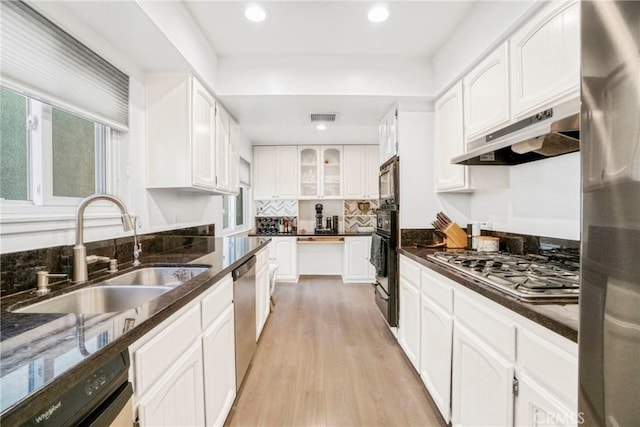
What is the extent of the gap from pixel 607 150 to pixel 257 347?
2.64 m

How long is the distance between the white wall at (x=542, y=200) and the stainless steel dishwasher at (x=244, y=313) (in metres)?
1.96

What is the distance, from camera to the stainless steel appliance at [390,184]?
264 centimetres

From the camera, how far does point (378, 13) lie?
1896 millimetres

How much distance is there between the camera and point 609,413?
0.51 metres

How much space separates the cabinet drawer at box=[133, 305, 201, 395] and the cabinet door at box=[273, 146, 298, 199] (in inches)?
152

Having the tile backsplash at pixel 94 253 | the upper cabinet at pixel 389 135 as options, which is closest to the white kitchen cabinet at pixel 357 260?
the upper cabinet at pixel 389 135

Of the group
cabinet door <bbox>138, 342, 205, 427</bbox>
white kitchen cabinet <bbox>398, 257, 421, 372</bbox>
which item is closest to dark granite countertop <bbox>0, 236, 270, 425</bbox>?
cabinet door <bbox>138, 342, 205, 427</bbox>

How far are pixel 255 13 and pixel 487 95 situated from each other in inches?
64.4

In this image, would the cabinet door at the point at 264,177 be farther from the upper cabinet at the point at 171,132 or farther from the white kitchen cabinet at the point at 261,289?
the upper cabinet at the point at 171,132

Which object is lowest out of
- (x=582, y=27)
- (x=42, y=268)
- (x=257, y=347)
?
(x=257, y=347)

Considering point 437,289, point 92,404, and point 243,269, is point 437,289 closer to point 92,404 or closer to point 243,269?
point 243,269

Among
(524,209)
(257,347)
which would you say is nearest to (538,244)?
(524,209)

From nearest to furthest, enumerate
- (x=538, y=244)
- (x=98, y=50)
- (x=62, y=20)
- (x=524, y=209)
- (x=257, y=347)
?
(x=62, y=20) < (x=98, y=50) < (x=538, y=244) < (x=524, y=209) < (x=257, y=347)

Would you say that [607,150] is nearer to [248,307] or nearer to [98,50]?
[248,307]
